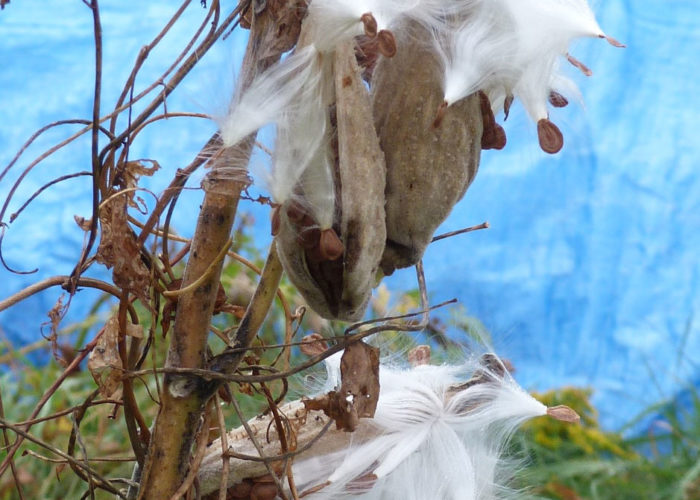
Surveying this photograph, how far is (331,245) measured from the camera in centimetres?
43

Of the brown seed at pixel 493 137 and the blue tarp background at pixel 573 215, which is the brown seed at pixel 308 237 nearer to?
the brown seed at pixel 493 137

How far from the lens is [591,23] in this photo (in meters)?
0.46

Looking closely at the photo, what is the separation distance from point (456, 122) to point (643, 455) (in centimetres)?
162

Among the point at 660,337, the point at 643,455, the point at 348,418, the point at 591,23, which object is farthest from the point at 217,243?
the point at 660,337

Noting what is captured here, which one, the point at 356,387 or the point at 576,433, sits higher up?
the point at 356,387

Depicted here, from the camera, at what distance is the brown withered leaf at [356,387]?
50 cm

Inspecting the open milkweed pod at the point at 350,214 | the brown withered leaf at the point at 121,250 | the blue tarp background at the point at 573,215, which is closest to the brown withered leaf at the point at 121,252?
the brown withered leaf at the point at 121,250

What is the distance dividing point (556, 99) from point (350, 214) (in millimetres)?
160

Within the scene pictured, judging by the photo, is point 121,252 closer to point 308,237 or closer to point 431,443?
point 308,237

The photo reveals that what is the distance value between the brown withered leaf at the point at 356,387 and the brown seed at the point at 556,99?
170 millimetres

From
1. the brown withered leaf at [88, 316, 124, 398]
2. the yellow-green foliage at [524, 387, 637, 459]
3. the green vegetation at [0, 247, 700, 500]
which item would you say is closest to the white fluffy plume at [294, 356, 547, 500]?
the brown withered leaf at [88, 316, 124, 398]

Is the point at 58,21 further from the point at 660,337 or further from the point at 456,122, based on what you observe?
the point at 456,122

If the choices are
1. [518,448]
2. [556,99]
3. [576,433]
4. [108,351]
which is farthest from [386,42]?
[576,433]

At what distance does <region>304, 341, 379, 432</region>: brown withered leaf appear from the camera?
0.50 metres
